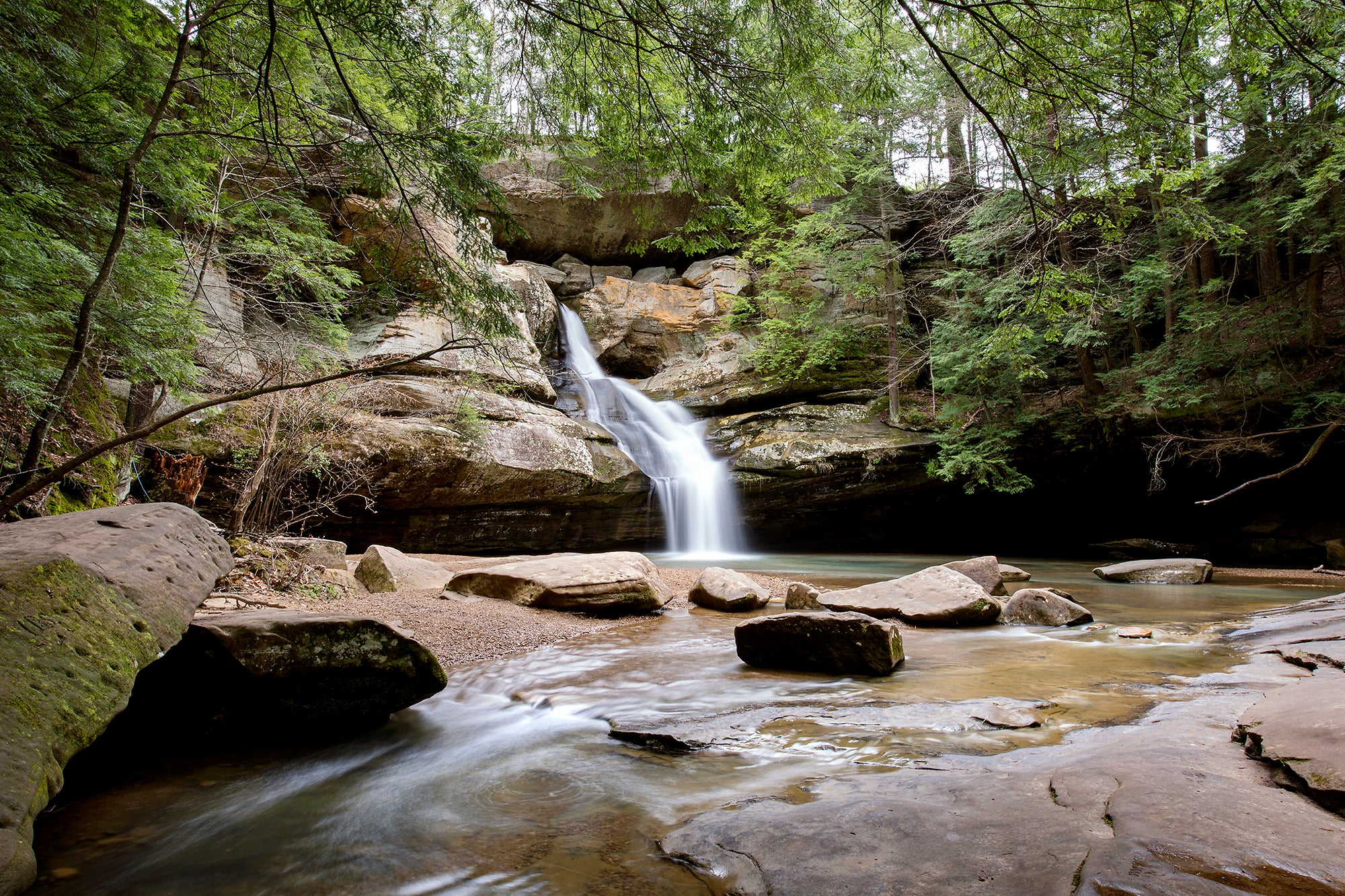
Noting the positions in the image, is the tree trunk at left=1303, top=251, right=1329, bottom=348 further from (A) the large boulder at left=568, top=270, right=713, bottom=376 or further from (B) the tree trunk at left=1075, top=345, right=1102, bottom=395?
(A) the large boulder at left=568, top=270, right=713, bottom=376

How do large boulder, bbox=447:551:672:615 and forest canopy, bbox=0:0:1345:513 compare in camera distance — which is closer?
forest canopy, bbox=0:0:1345:513

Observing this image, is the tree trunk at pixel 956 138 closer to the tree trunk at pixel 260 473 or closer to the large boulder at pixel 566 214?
the large boulder at pixel 566 214

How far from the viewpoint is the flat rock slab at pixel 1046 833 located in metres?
1.41

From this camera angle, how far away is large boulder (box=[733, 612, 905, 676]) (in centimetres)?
423

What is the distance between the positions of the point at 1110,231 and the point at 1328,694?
2.61m

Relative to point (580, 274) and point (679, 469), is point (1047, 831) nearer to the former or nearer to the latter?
point (679, 469)

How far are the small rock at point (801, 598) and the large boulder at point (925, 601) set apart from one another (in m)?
0.11

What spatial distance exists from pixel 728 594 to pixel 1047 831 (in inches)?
209

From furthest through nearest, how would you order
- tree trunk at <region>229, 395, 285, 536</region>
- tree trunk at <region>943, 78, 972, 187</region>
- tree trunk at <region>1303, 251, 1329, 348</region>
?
1. tree trunk at <region>943, 78, 972, 187</region>
2. tree trunk at <region>1303, 251, 1329, 348</region>
3. tree trunk at <region>229, 395, 285, 536</region>

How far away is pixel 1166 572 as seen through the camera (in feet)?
31.3

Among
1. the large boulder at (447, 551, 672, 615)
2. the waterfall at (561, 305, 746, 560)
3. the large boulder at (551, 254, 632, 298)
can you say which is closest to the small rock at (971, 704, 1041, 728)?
the large boulder at (447, 551, 672, 615)

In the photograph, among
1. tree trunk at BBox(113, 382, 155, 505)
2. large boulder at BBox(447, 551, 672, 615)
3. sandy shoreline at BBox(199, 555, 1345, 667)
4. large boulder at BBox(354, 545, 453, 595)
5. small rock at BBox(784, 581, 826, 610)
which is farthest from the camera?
small rock at BBox(784, 581, 826, 610)

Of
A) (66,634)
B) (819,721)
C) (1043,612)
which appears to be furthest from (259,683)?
(1043,612)

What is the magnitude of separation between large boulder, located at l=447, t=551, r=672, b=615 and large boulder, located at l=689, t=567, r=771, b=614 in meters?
0.53
